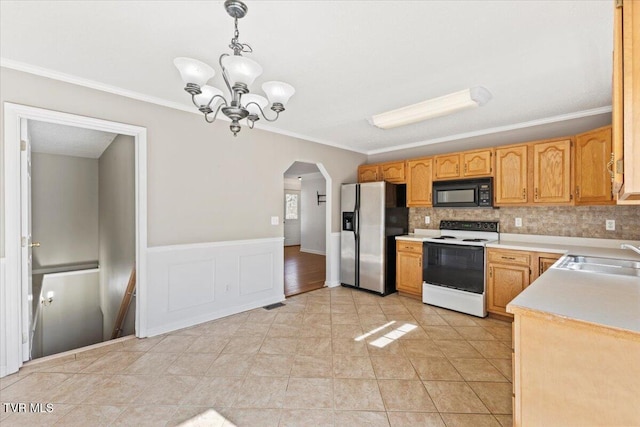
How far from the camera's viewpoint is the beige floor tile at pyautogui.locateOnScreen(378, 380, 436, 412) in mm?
1909

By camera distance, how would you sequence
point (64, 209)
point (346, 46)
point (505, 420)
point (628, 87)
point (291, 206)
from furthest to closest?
1. point (291, 206)
2. point (64, 209)
3. point (346, 46)
4. point (505, 420)
5. point (628, 87)

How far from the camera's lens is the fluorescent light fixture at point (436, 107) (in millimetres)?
2676

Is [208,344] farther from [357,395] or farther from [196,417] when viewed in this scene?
[357,395]

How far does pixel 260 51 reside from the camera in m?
2.06

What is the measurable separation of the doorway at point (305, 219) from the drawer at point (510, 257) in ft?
10.9

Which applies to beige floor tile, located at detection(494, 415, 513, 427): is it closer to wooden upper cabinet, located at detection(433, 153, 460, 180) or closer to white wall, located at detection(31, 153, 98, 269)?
wooden upper cabinet, located at detection(433, 153, 460, 180)

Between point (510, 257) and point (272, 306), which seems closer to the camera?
point (510, 257)

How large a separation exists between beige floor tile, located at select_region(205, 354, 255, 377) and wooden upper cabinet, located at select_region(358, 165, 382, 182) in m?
3.42

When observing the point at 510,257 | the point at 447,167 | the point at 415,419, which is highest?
the point at 447,167

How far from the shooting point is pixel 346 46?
2.00 m

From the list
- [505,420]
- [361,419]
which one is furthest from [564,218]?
[361,419]

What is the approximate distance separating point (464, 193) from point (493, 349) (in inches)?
77.6

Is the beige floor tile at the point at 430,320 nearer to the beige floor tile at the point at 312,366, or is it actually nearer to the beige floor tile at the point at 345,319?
the beige floor tile at the point at 345,319

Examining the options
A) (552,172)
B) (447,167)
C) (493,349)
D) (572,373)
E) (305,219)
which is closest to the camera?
(572,373)
